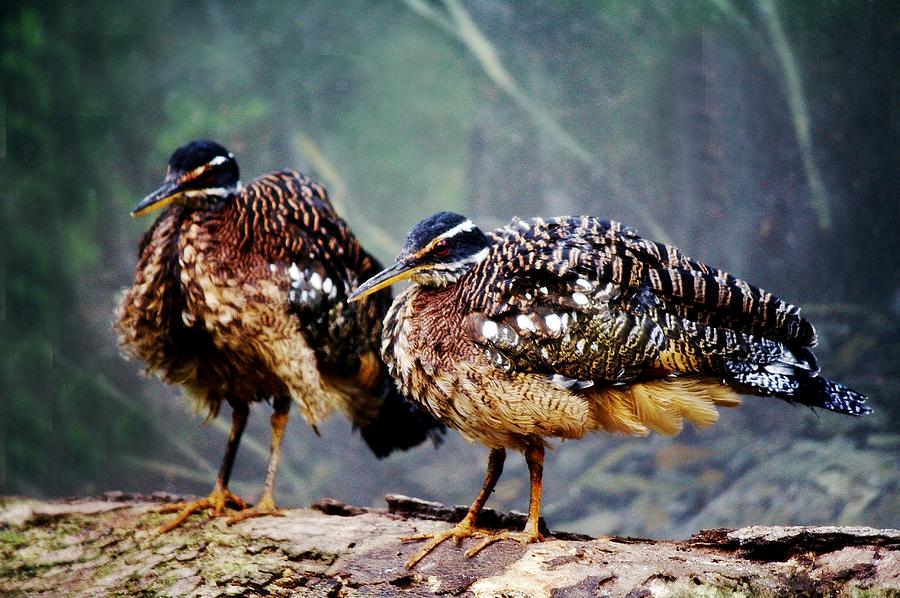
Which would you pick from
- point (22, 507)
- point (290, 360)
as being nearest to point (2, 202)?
point (22, 507)

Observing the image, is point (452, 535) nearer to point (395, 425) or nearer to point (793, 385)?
point (395, 425)

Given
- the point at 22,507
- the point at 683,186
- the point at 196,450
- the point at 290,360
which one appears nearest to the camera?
the point at 290,360

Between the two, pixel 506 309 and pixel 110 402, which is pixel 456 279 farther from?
pixel 110 402

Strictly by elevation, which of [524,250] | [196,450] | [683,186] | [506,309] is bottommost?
[196,450]

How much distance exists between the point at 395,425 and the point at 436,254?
133cm

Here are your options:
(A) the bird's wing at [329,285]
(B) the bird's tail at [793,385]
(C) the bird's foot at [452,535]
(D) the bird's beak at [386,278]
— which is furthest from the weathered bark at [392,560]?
(D) the bird's beak at [386,278]

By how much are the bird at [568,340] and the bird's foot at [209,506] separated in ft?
3.56

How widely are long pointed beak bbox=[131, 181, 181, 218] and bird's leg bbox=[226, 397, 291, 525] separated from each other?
100cm

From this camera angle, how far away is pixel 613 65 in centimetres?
551

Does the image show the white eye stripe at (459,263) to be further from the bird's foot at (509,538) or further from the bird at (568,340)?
the bird's foot at (509,538)

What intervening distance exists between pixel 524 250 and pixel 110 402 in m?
4.42

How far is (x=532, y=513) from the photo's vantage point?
9.73ft

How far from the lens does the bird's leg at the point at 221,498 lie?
3559 millimetres

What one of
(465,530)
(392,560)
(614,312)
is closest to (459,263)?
(614,312)
